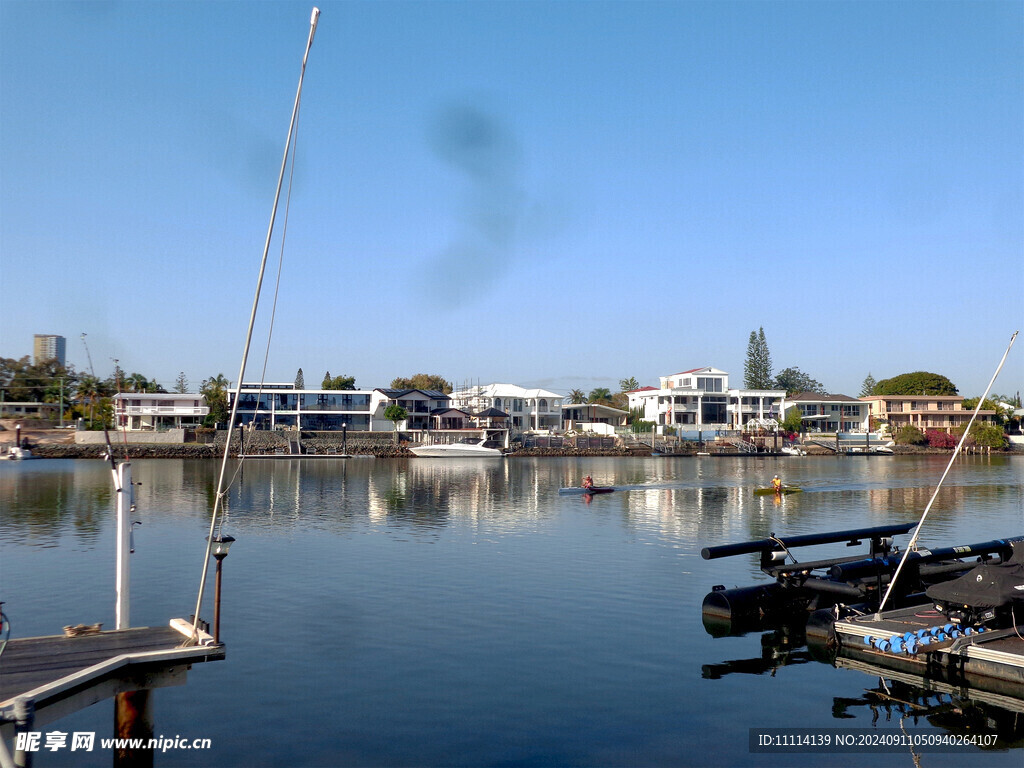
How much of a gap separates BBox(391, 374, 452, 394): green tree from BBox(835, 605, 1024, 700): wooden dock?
126 metres

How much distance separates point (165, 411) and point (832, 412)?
330 feet

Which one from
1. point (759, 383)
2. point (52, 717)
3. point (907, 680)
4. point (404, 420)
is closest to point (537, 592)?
point (907, 680)

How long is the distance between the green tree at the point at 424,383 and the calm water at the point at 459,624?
9535 cm

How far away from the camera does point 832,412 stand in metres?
130

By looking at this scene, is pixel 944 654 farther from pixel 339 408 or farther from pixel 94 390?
pixel 339 408

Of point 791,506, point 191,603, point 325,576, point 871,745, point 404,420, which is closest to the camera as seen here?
point 871,745

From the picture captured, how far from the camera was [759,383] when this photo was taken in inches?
5974

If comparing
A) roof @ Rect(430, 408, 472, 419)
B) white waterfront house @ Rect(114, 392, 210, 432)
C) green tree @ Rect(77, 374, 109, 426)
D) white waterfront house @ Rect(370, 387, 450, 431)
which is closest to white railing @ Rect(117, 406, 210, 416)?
white waterfront house @ Rect(114, 392, 210, 432)

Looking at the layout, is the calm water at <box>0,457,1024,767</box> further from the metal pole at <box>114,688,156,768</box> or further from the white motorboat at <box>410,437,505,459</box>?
the white motorboat at <box>410,437,505,459</box>

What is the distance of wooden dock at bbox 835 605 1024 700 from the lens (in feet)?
44.7

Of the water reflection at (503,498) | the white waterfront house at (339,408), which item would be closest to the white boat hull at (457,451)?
the white waterfront house at (339,408)

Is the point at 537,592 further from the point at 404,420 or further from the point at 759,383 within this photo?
the point at 759,383

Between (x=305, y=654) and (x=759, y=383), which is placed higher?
(x=759, y=383)

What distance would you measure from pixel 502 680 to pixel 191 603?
390 inches
